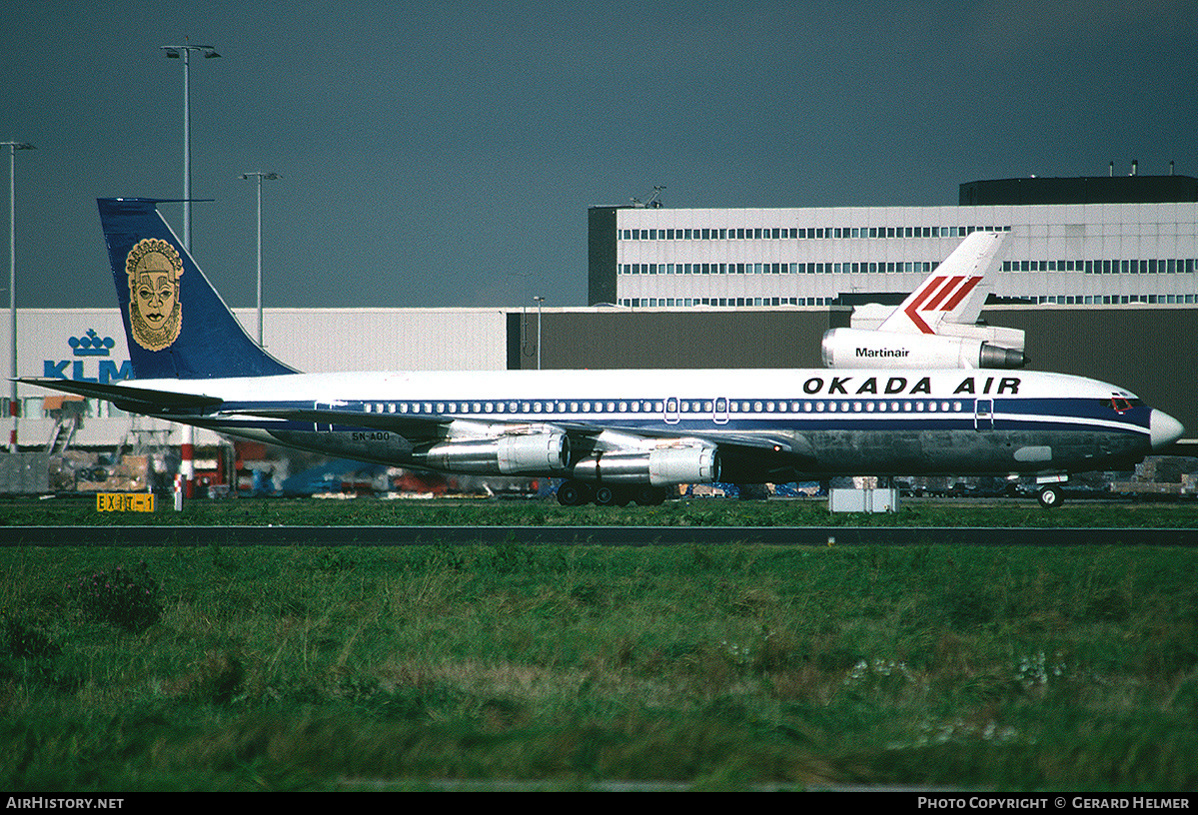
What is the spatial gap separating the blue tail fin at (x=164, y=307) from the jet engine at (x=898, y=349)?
21.9 metres

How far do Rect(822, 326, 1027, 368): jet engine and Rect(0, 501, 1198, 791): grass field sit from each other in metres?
18.9

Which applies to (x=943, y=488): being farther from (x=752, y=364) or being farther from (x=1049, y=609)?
(x=1049, y=609)

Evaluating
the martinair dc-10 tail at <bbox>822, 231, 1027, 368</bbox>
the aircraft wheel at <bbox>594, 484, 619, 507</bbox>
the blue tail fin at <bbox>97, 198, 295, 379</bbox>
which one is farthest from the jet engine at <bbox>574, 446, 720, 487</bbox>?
the blue tail fin at <bbox>97, 198, 295, 379</bbox>

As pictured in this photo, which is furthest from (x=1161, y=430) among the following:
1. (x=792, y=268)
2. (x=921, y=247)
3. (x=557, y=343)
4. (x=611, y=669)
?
(x=792, y=268)

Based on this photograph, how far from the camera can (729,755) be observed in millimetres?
9258

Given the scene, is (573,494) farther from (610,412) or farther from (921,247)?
(921,247)

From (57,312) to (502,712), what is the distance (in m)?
80.6

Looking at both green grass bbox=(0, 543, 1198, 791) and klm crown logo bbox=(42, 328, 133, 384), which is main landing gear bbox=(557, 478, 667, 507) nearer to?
green grass bbox=(0, 543, 1198, 791)

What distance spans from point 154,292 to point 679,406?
2080cm

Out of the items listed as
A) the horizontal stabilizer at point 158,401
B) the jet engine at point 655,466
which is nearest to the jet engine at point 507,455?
the jet engine at point 655,466

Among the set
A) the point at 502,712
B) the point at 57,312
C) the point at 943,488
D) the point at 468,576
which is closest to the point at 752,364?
the point at 943,488

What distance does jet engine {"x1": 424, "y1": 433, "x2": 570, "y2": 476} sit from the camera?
3762 centimetres

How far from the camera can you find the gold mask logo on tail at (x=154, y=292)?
143 feet

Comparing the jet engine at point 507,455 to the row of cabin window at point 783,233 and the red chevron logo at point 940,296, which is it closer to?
the red chevron logo at point 940,296
